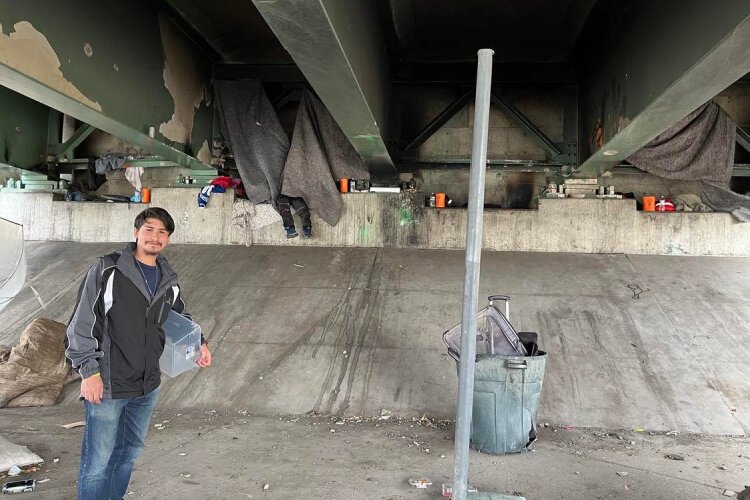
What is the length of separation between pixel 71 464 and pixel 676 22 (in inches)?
228

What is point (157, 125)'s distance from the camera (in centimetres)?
679

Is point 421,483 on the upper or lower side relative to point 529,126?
lower

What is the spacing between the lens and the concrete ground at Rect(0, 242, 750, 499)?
3.79 metres

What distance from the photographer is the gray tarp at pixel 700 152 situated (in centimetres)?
837

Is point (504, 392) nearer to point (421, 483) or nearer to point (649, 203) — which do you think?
point (421, 483)

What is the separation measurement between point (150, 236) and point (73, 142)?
8326 millimetres

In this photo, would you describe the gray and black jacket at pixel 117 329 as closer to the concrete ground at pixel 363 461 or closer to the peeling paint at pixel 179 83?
the concrete ground at pixel 363 461

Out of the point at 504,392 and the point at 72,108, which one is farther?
the point at 72,108

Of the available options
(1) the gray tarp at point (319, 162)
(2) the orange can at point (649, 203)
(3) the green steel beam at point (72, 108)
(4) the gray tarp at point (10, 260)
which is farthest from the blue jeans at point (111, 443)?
(2) the orange can at point (649, 203)

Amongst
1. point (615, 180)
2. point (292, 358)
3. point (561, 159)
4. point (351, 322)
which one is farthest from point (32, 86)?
point (615, 180)

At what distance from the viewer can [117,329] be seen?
2672 millimetres

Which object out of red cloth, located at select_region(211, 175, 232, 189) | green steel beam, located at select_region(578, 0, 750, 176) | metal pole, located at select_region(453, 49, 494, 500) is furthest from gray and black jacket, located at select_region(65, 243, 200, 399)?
red cloth, located at select_region(211, 175, 232, 189)

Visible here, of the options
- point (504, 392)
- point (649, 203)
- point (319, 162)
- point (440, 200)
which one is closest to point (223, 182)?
point (319, 162)

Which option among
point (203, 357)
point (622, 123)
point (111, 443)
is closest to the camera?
point (111, 443)
